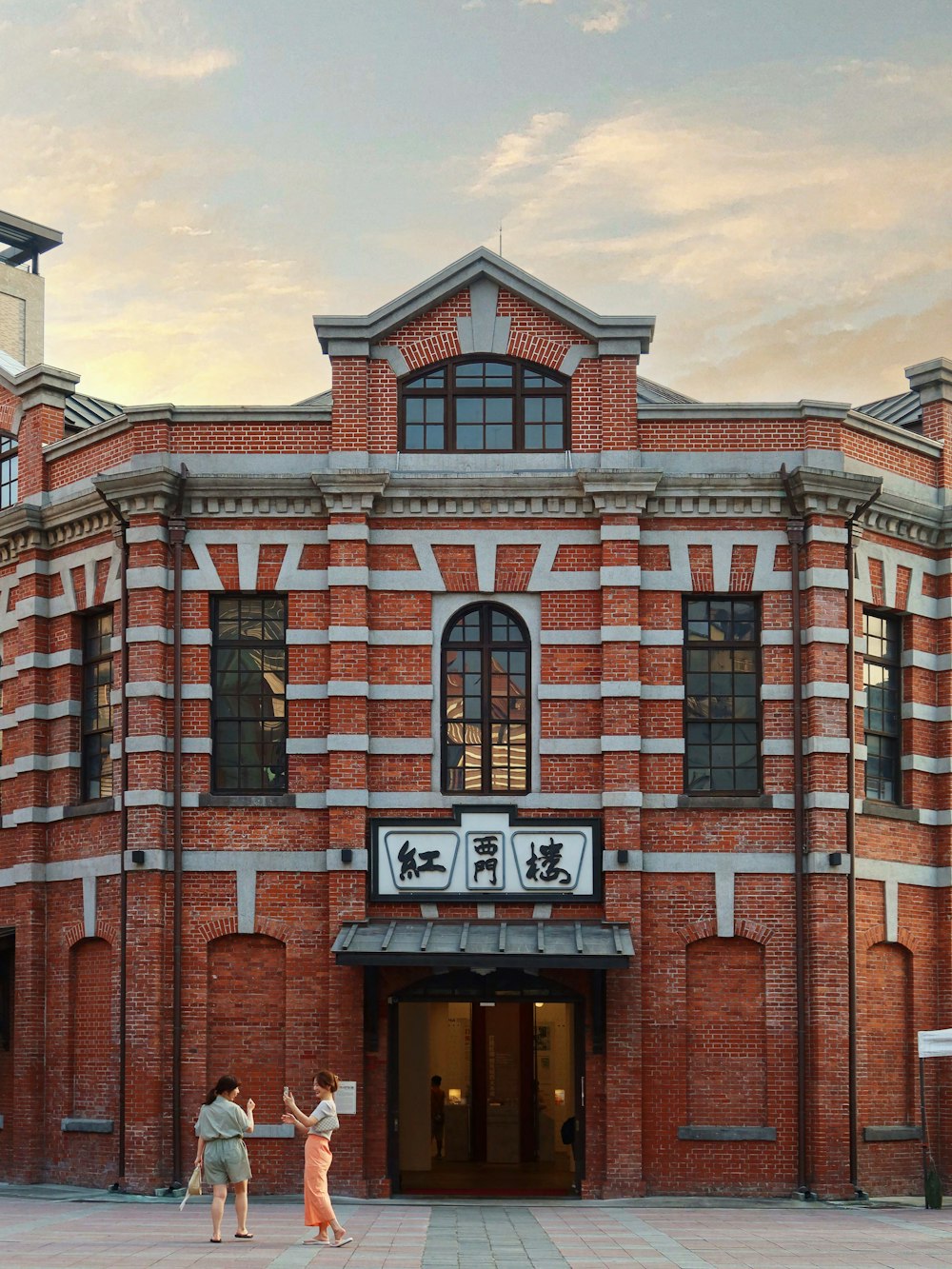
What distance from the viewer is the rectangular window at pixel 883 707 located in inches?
1041

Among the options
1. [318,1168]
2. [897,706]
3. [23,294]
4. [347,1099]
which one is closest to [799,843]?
[897,706]

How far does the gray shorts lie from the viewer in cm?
1878

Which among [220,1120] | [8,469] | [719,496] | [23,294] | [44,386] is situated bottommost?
[220,1120]

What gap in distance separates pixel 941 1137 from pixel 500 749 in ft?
27.9

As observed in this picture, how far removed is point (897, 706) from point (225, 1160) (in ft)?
42.0

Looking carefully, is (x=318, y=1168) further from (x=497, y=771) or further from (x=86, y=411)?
(x=86, y=411)

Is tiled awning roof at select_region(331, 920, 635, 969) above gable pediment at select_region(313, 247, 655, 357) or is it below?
below

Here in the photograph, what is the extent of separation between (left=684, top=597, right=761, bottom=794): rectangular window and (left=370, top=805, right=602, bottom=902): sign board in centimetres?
191

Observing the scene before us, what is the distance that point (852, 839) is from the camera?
2478 cm

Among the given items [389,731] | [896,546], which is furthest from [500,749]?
[896,546]

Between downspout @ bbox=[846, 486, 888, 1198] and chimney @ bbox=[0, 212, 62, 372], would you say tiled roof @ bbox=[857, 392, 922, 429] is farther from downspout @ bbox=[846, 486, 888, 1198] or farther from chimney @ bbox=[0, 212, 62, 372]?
chimney @ bbox=[0, 212, 62, 372]

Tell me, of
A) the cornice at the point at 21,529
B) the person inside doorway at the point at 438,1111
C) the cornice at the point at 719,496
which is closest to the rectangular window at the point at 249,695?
the cornice at the point at 21,529

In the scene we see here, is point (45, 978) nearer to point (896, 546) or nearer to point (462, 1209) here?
point (462, 1209)

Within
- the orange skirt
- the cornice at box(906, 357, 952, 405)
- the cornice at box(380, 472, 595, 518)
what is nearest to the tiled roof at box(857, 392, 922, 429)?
the cornice at box(906, 357, 952, 405)
